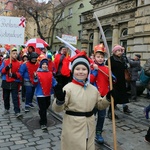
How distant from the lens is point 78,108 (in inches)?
107

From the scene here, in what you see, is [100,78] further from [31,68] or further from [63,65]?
[63,65]

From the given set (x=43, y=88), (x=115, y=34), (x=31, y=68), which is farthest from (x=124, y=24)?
(x=43, y=88)

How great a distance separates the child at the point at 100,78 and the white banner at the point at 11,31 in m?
2.73

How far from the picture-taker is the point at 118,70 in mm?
5445

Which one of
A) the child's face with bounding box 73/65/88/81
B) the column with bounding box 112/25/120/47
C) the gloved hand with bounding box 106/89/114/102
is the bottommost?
the gloved hand with bounding box 106/89/114/102

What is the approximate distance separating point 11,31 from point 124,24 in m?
12.1

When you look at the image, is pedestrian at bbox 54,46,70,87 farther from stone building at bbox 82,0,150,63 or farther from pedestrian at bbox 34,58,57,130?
stone building at bbox 82,0,150,63

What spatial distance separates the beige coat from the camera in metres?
2.65

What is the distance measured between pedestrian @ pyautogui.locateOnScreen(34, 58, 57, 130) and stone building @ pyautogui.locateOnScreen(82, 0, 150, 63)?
32.6 feet

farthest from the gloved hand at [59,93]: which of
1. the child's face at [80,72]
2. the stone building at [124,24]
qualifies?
the stone building at [124,24]

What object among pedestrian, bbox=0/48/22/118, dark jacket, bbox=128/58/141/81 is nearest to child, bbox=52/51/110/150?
pedestrian, bbox=0/48/22/118

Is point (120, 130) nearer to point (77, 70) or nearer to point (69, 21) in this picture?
point (77, 70)

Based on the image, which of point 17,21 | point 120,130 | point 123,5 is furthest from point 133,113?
point 123,5

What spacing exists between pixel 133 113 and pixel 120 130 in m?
1.73
